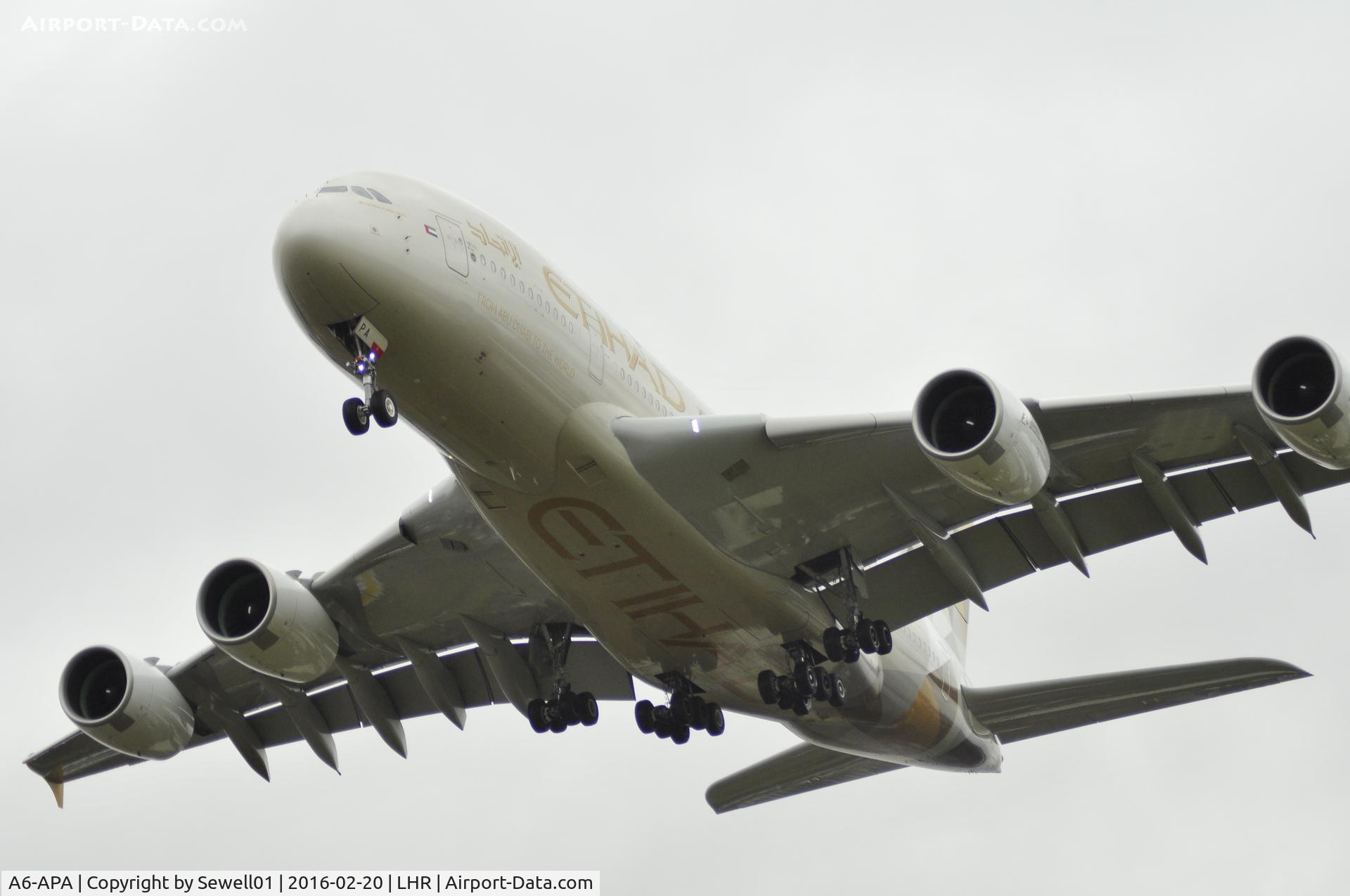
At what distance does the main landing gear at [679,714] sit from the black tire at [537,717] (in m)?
1.25

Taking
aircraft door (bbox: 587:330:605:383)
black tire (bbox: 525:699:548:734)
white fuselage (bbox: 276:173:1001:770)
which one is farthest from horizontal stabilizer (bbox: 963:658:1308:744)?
aircraft door (bbox: 587:330:605:383)

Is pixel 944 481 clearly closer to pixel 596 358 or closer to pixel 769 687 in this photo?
pixel 769 687

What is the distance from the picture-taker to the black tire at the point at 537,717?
66.3 ft

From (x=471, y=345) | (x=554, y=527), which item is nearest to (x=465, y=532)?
(x=554, y=527)

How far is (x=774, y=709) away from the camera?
20.4 m

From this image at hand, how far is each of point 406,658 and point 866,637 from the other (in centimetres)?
Result: 731

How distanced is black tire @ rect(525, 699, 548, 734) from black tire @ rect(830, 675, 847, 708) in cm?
387

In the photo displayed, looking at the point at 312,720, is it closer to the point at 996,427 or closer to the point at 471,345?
the point at 471,345

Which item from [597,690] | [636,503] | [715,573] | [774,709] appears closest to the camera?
[636,503]

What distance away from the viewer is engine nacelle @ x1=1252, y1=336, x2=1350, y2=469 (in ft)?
47.6

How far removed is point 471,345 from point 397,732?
381 inches

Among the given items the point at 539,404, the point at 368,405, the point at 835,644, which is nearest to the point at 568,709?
the point at 835,644

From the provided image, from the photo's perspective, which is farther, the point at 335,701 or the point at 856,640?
the point at 335,701

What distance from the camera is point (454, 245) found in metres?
15.4
